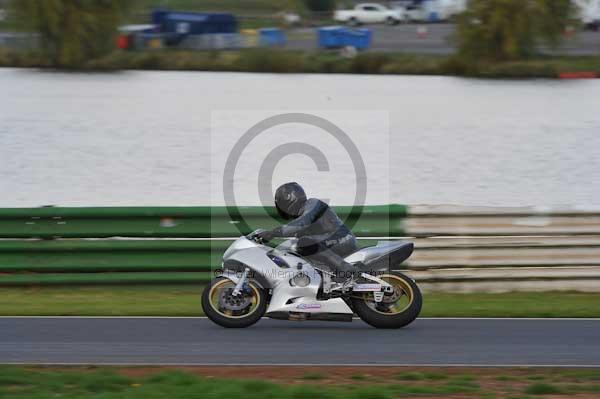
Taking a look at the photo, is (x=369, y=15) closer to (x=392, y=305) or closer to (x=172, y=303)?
(x=172, y=303)

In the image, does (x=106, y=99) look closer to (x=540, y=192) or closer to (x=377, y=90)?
(x=377, y=90)

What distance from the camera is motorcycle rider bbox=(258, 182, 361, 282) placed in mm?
9734

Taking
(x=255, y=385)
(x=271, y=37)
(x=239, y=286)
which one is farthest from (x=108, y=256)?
(x=271, y=37)

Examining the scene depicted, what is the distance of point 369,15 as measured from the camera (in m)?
83.9

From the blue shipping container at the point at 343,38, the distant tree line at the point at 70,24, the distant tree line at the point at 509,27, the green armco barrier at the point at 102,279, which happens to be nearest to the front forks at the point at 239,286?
the green armco barrier at the point at 102,279

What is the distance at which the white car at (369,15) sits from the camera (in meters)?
82.2

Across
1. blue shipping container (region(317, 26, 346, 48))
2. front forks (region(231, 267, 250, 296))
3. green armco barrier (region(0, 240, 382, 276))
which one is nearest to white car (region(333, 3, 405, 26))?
blue shipping container (region(317, 26, 346, 48))

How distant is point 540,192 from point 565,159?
6.23 metres

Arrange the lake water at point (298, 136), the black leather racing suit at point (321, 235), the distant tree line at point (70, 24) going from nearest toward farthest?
1. the black leather racing suit at point (321, 235)
2. the lake water at point (298, 136)
3. the distant tree line at point (70, 24)

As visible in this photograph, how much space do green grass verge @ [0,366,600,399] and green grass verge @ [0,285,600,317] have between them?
2863mm

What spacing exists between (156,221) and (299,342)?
4.22m

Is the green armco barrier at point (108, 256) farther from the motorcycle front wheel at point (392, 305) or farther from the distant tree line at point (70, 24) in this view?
the distant tree line at point (70, 24)

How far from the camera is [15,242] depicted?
12.9 metres

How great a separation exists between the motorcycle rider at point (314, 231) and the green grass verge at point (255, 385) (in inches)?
75.3
